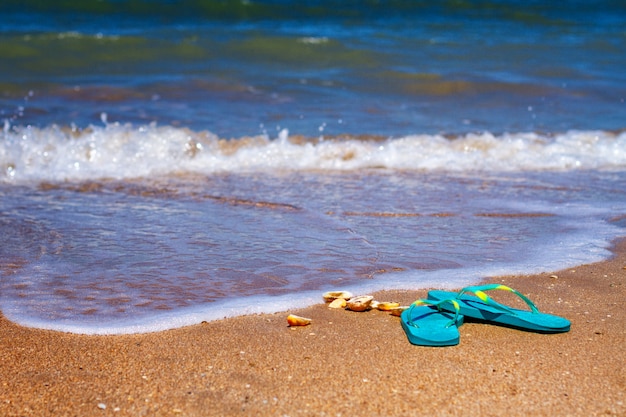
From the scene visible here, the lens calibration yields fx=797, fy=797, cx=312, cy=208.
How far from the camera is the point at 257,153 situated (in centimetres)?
661

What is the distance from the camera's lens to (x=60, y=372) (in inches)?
96.2

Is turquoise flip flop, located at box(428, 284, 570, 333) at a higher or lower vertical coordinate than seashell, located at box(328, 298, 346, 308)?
higher

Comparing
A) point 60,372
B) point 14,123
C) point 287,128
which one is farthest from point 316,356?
point 14,123

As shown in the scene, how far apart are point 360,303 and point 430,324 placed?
11.6 inches

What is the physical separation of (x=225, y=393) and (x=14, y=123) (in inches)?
239

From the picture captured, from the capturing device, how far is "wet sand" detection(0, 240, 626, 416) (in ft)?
7.29

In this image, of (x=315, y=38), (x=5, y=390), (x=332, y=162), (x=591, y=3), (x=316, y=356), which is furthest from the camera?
(x=591, y=3)

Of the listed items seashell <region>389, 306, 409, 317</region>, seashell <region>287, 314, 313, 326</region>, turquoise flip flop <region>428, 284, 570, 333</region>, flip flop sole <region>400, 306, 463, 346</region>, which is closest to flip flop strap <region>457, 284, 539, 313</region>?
turquoise flip flop <region>428, 284, 570, 333</region>

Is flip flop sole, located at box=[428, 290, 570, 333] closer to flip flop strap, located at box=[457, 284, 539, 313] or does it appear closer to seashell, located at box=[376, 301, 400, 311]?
flip flop strap, located at box=[457, 284, 539, 313]

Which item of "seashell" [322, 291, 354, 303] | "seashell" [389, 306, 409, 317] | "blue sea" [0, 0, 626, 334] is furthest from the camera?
"blue sea" [0, 0, 626, 334]

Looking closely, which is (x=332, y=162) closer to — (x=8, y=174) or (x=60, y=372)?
(x=8, y=174)

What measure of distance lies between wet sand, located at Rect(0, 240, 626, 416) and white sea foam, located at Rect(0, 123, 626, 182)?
336cm

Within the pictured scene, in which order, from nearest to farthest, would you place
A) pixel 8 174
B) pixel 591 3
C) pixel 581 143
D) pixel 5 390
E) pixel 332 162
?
pixel 5 390, pixel 8 174, pixel 332 162, pixel 581 143, pixel 591 3

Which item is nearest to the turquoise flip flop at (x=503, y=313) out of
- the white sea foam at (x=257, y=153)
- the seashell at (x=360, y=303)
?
the seashell at (x=360, y=303)
